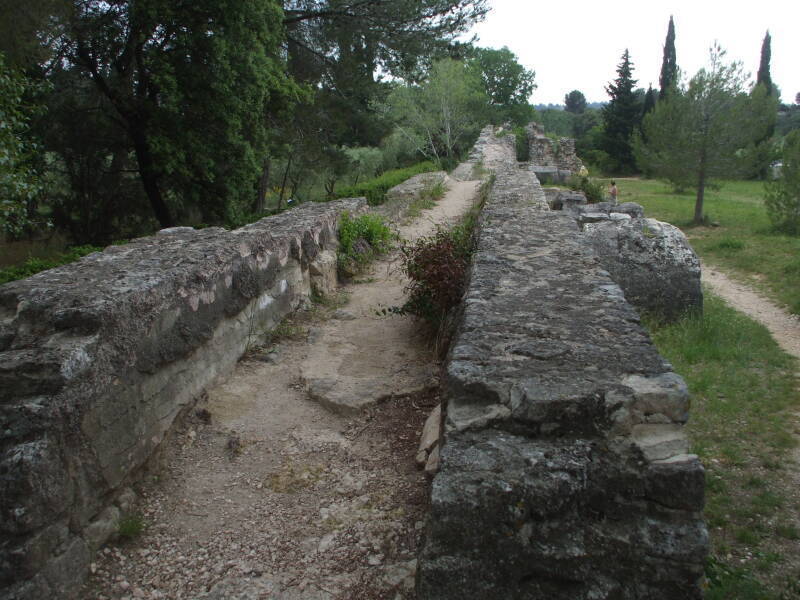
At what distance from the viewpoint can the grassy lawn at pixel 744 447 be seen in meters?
2.93

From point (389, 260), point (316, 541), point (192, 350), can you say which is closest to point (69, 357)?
point (192, 350)

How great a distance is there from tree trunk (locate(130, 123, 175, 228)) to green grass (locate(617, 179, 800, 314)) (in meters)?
11.5

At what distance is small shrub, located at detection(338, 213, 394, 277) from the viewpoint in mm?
6704

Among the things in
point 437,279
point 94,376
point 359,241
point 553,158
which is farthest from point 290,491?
point 553,158

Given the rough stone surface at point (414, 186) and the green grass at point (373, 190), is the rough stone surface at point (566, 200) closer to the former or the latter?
the rough stone surface at point (414, 186)

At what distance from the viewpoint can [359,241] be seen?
7.30 meters

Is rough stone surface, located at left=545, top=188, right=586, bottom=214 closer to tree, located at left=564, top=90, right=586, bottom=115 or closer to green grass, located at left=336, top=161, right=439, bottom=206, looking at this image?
green grass, located at left=336, top=161, right=439, bottom=206

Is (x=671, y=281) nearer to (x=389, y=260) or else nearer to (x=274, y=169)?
(x=389, y=260)

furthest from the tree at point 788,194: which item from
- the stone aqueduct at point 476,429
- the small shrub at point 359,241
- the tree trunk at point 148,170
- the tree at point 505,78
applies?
the tree at point 505,78

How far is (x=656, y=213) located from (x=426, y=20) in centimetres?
925

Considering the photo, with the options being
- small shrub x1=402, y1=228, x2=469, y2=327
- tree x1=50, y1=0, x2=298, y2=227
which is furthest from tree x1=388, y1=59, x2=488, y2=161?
small shrub x1=402, y1=228, x2=469, y2=327

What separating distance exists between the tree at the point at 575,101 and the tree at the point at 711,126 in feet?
268

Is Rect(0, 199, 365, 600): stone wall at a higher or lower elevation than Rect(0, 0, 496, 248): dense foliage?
lower

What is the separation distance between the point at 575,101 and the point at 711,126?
280 ft
